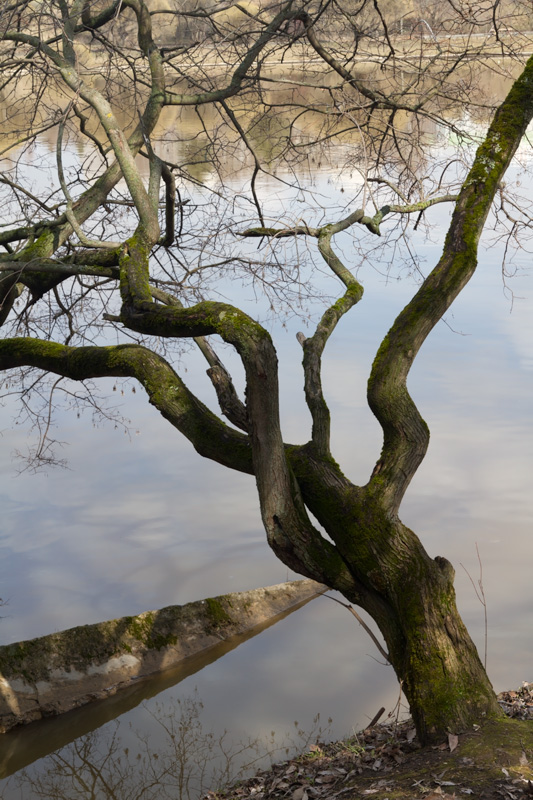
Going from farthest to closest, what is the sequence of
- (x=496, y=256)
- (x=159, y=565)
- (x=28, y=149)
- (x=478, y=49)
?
1. (x=496, y=256)
2. (x=159, y=565)
3. (x=28, y=149)
4. (x=478, y=49)

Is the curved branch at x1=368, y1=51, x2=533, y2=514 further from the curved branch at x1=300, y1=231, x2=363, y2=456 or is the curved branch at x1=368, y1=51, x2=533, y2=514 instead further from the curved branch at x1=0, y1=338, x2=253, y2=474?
the curved branch at x1=0, y1=338, x2=253, y2=474

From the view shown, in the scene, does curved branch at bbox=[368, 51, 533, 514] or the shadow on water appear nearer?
curved branch at bbox=[368, 51, 533, 514]

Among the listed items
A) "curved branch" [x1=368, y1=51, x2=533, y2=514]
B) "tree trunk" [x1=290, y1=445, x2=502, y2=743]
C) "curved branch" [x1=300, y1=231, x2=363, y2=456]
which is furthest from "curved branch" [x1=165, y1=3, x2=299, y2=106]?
"tree trunk" [x1=290, y1=445, x2=502, y2=743]

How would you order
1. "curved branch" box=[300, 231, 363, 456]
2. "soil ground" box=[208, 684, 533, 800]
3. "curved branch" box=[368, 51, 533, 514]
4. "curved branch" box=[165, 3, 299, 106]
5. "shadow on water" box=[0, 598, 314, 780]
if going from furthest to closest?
"curved branch" box=[165, 3, 299, 106] → "shadow on water" box=[0, 598, 314, 780] → "curved branch" box=[300, 231, 363, 456] → "curved branch" box=[368, 51, 533, 514] → "soil ground" box=[208, 684, 533, 800]

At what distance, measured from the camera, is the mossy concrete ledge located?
20.7ft

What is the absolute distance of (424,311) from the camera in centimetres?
448

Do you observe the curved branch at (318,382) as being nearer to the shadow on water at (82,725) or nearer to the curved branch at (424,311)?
the curved branch at (424,311)

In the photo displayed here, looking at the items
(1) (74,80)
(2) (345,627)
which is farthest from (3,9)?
(2) (345,627)

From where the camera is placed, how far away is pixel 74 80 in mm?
5895

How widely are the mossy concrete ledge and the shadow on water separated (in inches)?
2.4

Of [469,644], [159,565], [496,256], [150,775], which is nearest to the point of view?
[469,644]

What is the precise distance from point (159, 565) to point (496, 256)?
14517 millimetres

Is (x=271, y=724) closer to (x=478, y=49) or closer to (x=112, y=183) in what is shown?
(x=112, y=183)

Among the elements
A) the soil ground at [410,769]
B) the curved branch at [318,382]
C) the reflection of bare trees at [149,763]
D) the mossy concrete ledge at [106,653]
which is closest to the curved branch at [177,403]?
the curved branch at [318,382]
